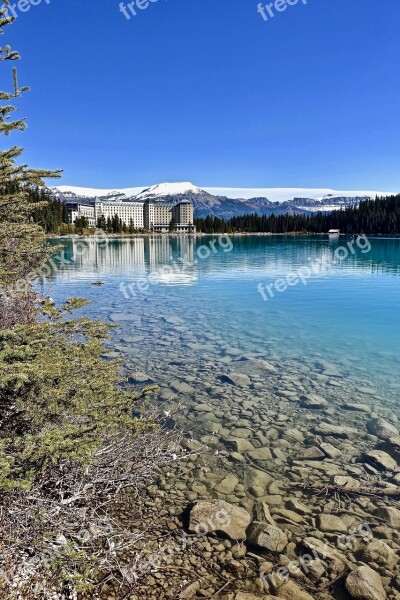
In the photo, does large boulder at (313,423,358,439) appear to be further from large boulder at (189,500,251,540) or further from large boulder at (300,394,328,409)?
large boulder at (189,500,251,540)

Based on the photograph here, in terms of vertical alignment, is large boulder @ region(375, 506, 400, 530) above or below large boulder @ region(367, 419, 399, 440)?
below

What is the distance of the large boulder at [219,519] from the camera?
5.82 meters

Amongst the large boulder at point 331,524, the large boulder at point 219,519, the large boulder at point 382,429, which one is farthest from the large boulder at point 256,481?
the large boulder at point 382,429

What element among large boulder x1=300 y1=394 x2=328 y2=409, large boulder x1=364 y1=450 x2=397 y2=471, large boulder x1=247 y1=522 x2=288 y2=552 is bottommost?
large boulder x1=364 y1=450 x2=397 y2=471

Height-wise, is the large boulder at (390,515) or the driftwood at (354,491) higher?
the driftwood at (354,491)

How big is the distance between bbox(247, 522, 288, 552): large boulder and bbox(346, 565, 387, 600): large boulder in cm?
97

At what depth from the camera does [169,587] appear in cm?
473

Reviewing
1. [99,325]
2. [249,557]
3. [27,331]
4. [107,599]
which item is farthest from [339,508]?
[27,331]

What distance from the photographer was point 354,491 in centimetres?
692

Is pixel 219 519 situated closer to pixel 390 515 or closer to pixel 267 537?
pixel 267 537

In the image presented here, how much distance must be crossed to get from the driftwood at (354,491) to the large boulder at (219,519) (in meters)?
1.47

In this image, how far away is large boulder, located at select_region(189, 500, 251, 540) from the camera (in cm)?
582

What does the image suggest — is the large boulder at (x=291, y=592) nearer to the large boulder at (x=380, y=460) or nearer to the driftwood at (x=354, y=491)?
the driftwood at (x=354, y=491)

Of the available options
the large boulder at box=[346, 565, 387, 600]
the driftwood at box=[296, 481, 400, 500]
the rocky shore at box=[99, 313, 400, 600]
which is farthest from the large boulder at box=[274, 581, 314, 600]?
the driftwood at box=[296, 481, 400, 500]
